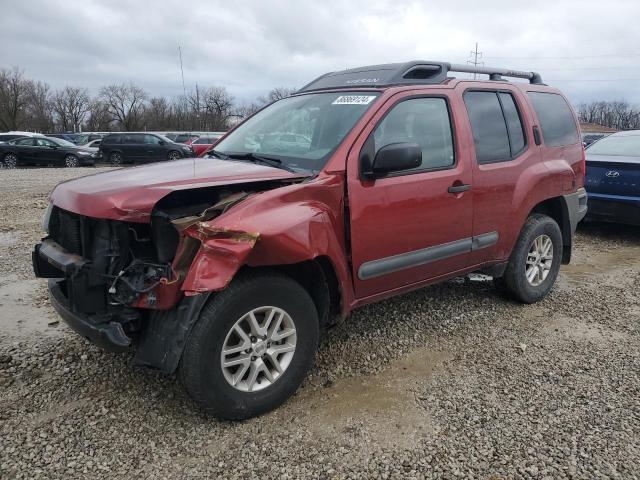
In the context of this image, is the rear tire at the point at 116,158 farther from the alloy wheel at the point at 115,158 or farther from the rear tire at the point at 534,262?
the rear tire at the point at 534,262

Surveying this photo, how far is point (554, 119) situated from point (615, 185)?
304 cm

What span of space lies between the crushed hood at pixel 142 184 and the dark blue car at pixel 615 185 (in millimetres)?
5864

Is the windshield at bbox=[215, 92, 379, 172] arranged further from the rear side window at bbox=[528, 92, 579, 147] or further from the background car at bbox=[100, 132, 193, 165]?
the background car at bbox=[100, 132, 193, 165]

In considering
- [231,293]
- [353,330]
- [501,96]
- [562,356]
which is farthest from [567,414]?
[501,96]

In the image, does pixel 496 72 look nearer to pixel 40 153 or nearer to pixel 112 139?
pixel 40 153

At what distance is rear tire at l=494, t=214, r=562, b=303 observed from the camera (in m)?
4.61

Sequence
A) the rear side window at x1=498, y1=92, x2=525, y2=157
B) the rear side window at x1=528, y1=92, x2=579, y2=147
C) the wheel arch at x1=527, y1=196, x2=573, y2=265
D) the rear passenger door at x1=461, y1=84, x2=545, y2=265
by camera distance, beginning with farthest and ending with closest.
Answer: the wheel arch at x1=527, y1=196, x2=573, y2=265 < the rear side window at x1=528, y1=92, x2=579, y2=147 < the rear side window at x1=498, y1=92, x2=525, y2=157 < the rear passenger door at x1=461, y1=84, x2=545, y2=265

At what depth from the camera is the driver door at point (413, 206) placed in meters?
3.31

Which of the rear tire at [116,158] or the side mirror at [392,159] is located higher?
the rear tire at [116,158]

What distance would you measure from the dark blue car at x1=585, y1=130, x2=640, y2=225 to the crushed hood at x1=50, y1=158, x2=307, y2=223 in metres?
5.86

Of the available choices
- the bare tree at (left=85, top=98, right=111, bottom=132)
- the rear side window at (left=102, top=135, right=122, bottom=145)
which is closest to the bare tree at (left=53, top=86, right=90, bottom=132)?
the bare tree at (left=85, top=98, right=111, bottom=132)

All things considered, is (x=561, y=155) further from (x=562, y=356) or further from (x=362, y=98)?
(x=362, y=98)

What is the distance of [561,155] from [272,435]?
369 cm

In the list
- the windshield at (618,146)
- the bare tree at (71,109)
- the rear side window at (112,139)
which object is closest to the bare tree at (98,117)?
the bare tree at (71,109)
